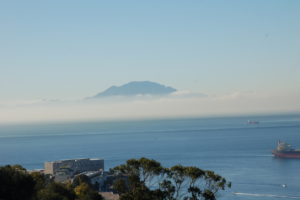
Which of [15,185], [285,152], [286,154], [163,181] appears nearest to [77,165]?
[163,181]

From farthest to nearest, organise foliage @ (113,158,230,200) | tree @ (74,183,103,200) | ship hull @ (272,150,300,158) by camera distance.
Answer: ship hull @ (272,150,300,158)
tree @ (74,183,103,200)
foliage @ (113,158,230,200)

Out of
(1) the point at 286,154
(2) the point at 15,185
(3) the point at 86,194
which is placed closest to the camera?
(2) the point at 15,185

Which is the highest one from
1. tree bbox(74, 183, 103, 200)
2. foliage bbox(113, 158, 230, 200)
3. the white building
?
foliage bbox(113, 158, 230, 200)

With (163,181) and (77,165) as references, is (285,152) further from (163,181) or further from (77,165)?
(163,181)

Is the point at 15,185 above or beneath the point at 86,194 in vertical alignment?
above

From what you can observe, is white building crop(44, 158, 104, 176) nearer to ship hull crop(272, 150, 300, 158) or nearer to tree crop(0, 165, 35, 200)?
tree crop(0, 165, 35, 200)

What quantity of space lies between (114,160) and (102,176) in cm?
4354

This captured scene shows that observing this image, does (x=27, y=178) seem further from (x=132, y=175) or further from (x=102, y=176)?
(x=102, y=176)

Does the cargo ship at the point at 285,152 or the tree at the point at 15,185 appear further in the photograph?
the cargo ship at the point at 285,152

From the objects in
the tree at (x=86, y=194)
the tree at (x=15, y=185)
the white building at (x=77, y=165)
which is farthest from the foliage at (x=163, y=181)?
the white building at (x=77, y=165)

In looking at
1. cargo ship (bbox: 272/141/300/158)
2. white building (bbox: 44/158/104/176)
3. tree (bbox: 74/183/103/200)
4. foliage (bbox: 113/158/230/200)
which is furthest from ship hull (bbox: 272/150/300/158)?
foliage (bbox: 113/158/230/200)

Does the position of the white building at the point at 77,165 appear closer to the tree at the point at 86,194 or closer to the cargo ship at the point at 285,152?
the tree at the point at 86,194

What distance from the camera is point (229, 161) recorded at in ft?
232

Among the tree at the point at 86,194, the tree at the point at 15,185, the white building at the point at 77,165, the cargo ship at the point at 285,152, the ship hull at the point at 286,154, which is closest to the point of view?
the tree at the point at 15,185
